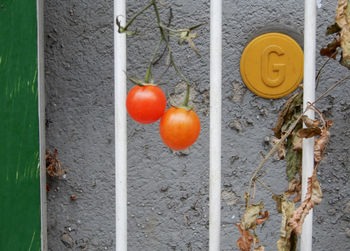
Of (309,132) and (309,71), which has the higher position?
(309,71)

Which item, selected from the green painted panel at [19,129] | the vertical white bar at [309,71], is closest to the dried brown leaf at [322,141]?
the vertical white bar at [309,71]

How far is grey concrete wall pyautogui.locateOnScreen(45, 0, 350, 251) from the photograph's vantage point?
1.50 meters

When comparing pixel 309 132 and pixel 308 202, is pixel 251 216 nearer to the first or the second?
pixel 308 202

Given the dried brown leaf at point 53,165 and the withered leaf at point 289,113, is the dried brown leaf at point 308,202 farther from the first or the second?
the dried brown leaf at point 53,165

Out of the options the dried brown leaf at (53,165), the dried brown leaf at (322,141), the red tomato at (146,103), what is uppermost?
the red tomato at (146,103)

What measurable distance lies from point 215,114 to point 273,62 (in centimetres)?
47

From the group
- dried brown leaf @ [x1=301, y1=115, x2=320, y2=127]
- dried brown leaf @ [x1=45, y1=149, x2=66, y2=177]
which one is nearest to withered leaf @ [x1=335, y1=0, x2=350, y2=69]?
dried brown leaf @ [x1=301, y1=115, x2=320, y2=127]

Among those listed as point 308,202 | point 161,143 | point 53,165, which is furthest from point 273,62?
point 53,165

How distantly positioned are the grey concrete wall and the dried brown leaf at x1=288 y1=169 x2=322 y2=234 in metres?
0.52

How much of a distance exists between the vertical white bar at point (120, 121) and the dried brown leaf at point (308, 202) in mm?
409

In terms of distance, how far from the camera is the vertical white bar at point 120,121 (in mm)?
1097

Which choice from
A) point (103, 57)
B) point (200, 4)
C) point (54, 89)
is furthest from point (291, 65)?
point (54, 89)

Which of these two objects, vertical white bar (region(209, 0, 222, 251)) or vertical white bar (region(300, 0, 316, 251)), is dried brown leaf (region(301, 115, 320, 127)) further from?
vertical white bar (region(209, 0, 222, 251))

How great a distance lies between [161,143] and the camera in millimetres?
1532
